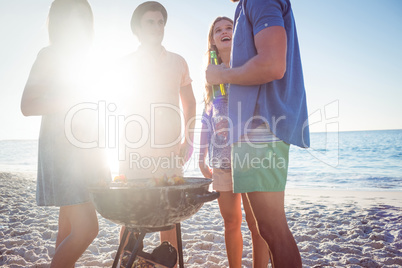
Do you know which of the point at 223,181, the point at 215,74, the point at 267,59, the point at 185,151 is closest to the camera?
the point at 267,59

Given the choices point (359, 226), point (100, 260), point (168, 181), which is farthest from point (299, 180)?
point (168, 181)

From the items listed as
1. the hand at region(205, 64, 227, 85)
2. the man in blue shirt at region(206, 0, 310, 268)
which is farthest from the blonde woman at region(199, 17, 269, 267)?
the man in blue shirt at region(206, 0, 310, 268)

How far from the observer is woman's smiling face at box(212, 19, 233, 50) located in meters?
2.48

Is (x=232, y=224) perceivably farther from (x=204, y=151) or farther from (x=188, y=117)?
(x=188, y=117)

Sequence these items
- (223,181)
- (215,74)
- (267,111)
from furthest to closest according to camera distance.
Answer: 1. (223,181)
2. (215,74)
3. (267,111)

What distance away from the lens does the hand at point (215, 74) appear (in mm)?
1534

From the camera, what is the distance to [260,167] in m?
1.40

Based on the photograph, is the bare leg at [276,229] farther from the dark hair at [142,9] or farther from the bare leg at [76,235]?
the dark hair at [142,9]

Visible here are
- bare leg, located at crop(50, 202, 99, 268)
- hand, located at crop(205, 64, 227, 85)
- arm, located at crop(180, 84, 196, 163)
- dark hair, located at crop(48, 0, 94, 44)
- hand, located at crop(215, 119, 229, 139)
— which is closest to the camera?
hand, located at crop(205, 64, 227, 85)

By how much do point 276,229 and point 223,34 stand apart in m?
1.78

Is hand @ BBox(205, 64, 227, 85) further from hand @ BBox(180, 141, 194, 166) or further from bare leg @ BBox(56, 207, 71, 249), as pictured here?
bare leg @ BBox(56, 207, 71, 249)

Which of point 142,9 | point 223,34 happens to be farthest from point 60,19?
point 223,34

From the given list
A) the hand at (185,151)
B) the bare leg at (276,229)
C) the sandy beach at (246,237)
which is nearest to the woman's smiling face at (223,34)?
the hand at (185,151)

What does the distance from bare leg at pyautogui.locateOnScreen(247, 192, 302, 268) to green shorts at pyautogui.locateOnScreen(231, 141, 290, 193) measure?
5cm
